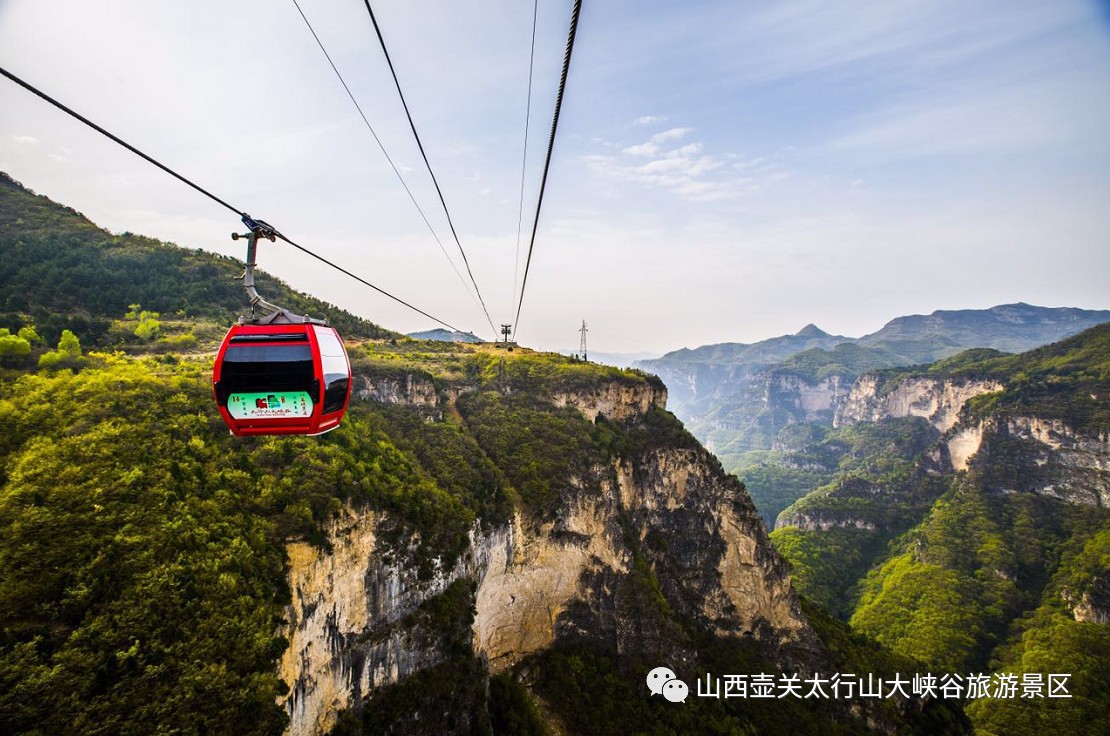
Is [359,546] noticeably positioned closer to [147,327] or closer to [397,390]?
[397,390]

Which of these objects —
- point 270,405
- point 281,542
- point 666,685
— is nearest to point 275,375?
point 270,405

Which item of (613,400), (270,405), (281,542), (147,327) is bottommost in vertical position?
(281,542)

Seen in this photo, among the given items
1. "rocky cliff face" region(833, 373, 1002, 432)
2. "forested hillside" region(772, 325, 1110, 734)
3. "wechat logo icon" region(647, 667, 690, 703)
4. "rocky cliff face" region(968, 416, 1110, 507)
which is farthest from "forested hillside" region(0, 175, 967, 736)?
"rocky cliff face" region(833, 373, 1002, 432)

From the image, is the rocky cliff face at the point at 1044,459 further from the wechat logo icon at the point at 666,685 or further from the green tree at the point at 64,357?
the green tree at the point at 64,357

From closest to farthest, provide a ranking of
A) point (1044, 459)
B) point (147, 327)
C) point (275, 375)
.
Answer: point (275, 375) → point (147, 327) → point (1044, 459)

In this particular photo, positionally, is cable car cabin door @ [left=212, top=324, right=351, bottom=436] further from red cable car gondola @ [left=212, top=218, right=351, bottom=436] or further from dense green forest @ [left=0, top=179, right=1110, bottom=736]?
dense green forest @ [left=0, top=179, right=1110, bottom=736]

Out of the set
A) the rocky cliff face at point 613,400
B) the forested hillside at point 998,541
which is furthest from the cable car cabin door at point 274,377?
the forested hillside at point 998,541

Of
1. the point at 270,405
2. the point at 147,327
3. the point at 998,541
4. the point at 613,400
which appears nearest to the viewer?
the point at 270,405
